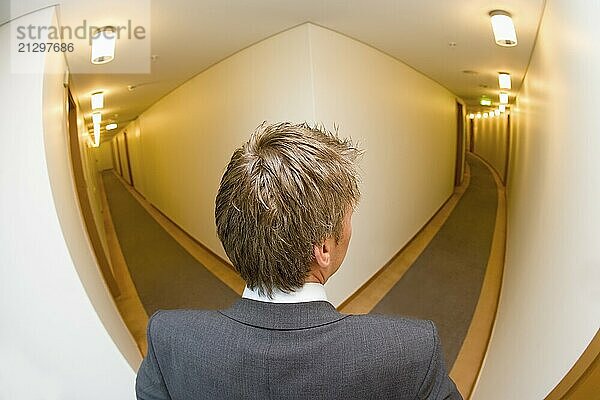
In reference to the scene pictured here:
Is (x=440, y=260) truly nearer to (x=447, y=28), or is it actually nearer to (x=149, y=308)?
(x=447, y=28)

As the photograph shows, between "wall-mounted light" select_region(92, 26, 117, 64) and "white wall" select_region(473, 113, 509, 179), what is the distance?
615 millimetres

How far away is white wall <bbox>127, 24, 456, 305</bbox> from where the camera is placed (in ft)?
2.84

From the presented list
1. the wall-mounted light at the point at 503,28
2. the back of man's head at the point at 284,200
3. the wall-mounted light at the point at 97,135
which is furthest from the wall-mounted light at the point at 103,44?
the wall-mounted light at the point at 503,28

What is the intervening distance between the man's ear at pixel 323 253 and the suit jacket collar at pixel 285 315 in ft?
0.10

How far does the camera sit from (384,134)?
0.96 m

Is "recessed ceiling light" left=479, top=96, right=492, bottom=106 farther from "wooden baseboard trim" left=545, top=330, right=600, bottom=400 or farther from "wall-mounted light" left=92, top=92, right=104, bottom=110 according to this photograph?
"wall-mounted light" left=92, top=92, right=104, bottom=110

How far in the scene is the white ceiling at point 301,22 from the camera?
2.53 feet

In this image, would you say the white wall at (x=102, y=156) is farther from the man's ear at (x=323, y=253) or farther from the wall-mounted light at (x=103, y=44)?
the man's ear at (x=323, y=253)

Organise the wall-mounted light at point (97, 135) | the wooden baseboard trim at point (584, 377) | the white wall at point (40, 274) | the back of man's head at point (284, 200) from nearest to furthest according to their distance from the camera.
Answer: the back of man's head at point (284, 200) < the wooden baseboard trim at point (584, 377) < the white wall at point (40, 274) < the wall-mounted light at point (97, 135)

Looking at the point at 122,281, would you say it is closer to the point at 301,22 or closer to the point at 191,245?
the point at 191,245

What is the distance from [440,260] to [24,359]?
708mm

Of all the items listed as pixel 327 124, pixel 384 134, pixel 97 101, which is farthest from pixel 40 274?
pixel 384 134

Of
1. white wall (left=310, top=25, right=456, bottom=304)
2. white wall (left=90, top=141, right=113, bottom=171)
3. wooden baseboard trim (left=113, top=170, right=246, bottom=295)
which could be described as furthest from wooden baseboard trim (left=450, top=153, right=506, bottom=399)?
white wall (left=90, top=141, right=113, bottom=171)

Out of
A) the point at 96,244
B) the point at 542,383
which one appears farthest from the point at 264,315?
the point at 96,244
